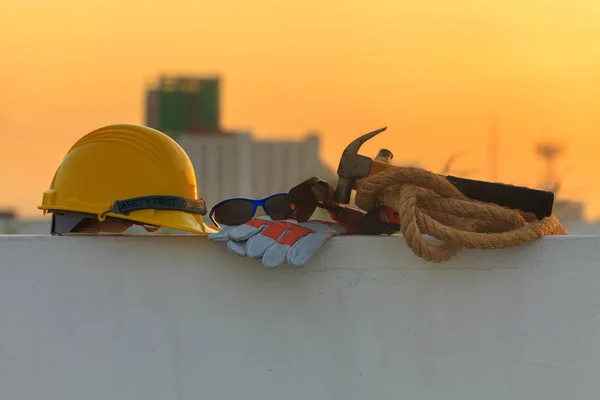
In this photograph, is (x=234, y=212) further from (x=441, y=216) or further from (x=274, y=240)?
(x=441, y=216)

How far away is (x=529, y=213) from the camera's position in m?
2.98

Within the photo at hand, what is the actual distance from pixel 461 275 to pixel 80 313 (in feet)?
3.75

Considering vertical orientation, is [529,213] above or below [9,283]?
above

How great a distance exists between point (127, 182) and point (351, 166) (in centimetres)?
77

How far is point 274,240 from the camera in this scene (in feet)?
9.48

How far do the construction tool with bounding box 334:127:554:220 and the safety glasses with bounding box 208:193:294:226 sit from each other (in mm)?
167

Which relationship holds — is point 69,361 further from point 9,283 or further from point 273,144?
point 273,144

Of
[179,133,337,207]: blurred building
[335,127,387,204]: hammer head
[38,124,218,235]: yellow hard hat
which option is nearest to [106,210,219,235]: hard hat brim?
[38,124,218,235]: yellow hard hat

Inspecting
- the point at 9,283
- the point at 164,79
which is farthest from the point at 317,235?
the point at 164,79

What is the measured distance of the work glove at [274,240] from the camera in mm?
2814

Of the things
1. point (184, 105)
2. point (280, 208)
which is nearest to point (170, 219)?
point (280, 208)

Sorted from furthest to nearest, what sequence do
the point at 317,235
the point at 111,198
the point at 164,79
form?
the point at 164,79 < the point at 111,198 < the point at 317,235

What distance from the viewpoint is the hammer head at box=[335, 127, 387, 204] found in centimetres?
302

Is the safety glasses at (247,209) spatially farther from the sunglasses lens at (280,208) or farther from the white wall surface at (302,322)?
the white wall surface at (302,322)
